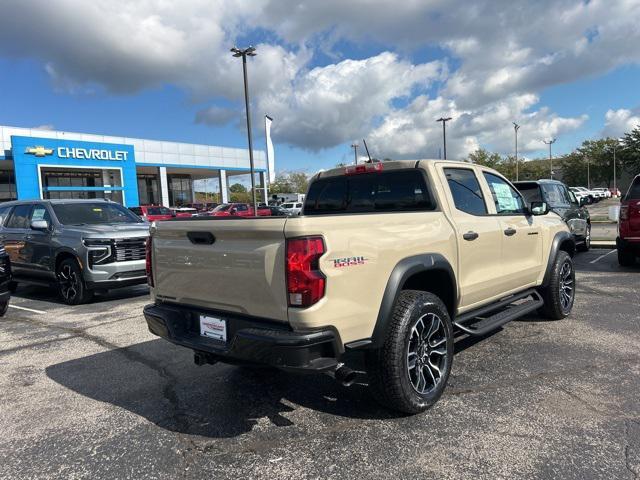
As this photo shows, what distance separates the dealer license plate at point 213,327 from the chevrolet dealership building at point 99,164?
33.3m

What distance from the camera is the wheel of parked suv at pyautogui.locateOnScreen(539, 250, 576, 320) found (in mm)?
5648

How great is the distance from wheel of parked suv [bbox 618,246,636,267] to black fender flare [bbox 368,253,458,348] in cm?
726

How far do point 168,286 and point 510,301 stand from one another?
3224 mm

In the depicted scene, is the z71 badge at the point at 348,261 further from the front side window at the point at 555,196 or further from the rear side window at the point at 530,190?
the front side window at the point at 555,196

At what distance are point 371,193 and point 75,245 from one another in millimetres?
5456

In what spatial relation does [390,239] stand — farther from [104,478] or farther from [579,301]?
[579,301]

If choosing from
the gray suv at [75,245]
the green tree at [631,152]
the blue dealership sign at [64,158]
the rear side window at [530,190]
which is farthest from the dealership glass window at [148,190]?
the green tree at [631,152]

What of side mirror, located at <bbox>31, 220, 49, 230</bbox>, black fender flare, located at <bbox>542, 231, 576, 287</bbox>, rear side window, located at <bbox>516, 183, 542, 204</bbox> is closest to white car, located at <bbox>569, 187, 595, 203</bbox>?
rear side window, located at <bbox>516, 183, 542, 204</bbox>

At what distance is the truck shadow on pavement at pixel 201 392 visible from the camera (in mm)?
3506

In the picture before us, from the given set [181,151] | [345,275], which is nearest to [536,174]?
[181,151]

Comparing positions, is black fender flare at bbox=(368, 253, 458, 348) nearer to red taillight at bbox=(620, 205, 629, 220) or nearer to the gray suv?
the gray suv

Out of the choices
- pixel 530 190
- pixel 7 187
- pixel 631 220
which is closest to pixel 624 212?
pixel 631 220

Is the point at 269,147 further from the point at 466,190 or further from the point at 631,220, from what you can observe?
the point at 466,190

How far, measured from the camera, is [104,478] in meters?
2.80
